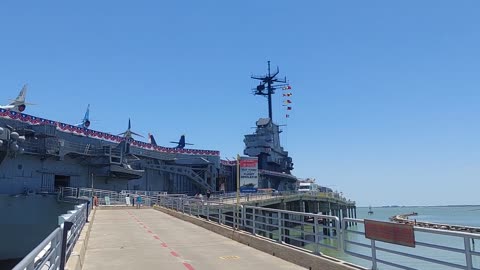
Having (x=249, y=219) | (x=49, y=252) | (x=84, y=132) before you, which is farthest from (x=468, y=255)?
(x=84, y=132)

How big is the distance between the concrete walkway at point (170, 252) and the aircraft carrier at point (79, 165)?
36.9 feet

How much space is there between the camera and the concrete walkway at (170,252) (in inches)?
433

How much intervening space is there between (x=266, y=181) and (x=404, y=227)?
68865 mm

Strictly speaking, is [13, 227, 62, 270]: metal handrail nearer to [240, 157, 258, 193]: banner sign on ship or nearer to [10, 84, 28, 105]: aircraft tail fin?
[240, 157, 258, 193]: banner sign on ship

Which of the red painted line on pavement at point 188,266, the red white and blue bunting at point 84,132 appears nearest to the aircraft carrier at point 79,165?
the red white and blue bunting at point 84,132

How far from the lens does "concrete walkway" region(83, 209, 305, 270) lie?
11.0 metres

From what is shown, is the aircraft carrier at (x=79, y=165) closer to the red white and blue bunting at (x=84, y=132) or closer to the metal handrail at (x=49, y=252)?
the red white and blue bunting at (x=84, y=132)

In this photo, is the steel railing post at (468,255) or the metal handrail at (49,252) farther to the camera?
the steel railing post at (468,255)

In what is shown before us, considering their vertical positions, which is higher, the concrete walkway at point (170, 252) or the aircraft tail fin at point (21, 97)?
the aircraft tail fin at point (21, 97)

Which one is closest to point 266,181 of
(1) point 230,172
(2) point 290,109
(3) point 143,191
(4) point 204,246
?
(1) point 230,172

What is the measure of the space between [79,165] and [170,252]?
128 feet

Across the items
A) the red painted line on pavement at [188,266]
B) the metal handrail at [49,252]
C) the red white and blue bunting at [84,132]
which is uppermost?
the red white and blue bunting at [84,132]

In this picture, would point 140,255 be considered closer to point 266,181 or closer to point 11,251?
point 11,251

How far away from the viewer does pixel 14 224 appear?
37.0 metres
